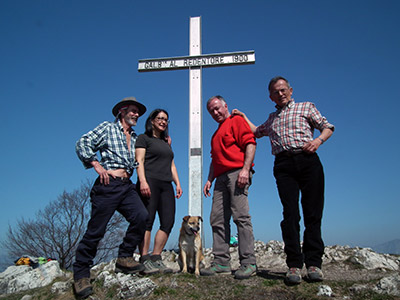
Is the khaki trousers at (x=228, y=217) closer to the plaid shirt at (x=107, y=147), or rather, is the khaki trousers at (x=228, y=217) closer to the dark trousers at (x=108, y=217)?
the dark trousers at (x=108, y=217)

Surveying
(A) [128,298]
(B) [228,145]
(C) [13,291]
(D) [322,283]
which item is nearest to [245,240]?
(D) [322,283]

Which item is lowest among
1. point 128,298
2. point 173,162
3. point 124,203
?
point 128,298

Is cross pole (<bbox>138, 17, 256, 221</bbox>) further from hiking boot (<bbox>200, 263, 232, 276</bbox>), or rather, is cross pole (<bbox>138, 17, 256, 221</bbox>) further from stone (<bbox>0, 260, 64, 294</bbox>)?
stone (<bbox>0, 260, 64, 294</bbox>)

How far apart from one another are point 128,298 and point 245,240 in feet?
4.74

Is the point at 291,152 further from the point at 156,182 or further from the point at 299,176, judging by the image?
the point at 156,182

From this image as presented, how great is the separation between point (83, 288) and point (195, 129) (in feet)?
13.0

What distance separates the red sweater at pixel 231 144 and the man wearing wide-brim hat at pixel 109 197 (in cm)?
108

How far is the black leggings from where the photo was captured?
3914mm

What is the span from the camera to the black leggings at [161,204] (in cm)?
391

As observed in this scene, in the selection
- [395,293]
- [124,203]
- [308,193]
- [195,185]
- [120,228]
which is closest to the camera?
[395,293]

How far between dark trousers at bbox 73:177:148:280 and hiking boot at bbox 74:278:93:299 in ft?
0.16

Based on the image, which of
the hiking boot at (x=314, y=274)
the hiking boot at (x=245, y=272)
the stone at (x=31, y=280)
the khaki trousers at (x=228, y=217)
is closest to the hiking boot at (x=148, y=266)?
the khaki trousers at (x=228, y=217)

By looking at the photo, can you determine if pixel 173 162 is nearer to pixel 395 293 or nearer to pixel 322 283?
pixel 322 283

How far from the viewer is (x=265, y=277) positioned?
11.6 feet
